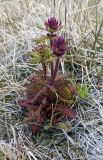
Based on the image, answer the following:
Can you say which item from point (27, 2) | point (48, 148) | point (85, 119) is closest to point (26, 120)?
point (48, 148)

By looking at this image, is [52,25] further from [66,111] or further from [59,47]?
[66,111]

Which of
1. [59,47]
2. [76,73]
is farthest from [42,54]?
[76,73]

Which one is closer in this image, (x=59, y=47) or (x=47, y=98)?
(x=59, y=47)

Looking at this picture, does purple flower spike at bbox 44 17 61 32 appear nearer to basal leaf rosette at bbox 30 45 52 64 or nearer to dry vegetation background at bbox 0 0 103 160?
basal leaf rosette at bbox 30 45 52 64

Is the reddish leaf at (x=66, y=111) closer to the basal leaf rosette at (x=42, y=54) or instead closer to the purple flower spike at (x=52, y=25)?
the basal leaf rosette at (x=42, y=54)

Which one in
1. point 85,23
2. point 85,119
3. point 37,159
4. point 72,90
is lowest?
point 37,159

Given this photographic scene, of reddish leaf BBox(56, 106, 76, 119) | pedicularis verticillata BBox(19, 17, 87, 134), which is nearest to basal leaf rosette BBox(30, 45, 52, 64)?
pedicularis verticillata BBox(19, 17, 87, 134)

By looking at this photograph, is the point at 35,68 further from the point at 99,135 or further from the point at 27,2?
the point at 27,2

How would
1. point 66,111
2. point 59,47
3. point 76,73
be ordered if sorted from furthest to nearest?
1. point 76,73
2. point 66,111
3. point 59,47
